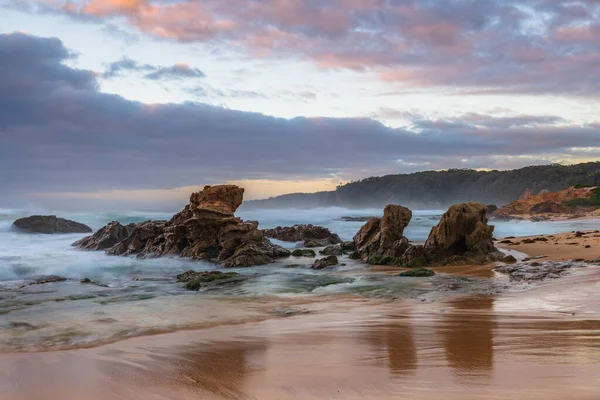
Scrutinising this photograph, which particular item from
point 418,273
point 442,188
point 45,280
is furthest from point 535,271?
point 442,188

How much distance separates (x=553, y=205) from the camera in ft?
176

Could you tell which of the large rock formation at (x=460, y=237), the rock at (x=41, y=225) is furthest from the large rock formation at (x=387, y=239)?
the rock at (x=41, y=225)

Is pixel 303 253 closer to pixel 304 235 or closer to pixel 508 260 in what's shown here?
pixel 304 235

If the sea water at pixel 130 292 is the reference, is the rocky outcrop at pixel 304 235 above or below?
above

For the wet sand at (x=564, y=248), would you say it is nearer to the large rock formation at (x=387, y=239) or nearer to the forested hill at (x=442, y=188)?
the large rock formation at (x=387, y=239)

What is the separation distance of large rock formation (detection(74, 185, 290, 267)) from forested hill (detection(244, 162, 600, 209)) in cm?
8147

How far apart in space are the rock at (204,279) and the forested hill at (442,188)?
283ft

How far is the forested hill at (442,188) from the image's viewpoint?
99.4 m

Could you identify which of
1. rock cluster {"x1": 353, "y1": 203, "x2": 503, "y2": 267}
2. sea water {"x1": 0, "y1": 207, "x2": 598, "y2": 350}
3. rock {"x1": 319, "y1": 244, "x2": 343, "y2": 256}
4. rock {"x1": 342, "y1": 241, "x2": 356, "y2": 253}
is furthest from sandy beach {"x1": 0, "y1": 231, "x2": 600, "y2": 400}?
rock {"x1": 342, "y1": 241, "x2": 356, "y2": 253}

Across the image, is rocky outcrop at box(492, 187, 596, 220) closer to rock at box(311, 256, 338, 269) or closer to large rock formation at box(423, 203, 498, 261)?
large rock formation at box(423, 203, 498, 261)

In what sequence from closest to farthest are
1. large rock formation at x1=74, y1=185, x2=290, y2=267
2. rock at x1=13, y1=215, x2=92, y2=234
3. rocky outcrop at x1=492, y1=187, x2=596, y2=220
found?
large rock formation at x1=74, y1=185, x2=290, y2=267
rock at x1=13, y1=215, x2=92, y2=234
rocky outcrop at x1=492, y1=187, x2=596, y2=220

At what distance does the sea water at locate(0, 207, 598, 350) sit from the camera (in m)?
7.20

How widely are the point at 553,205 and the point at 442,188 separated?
73679mm

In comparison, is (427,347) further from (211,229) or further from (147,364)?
(211,229)
